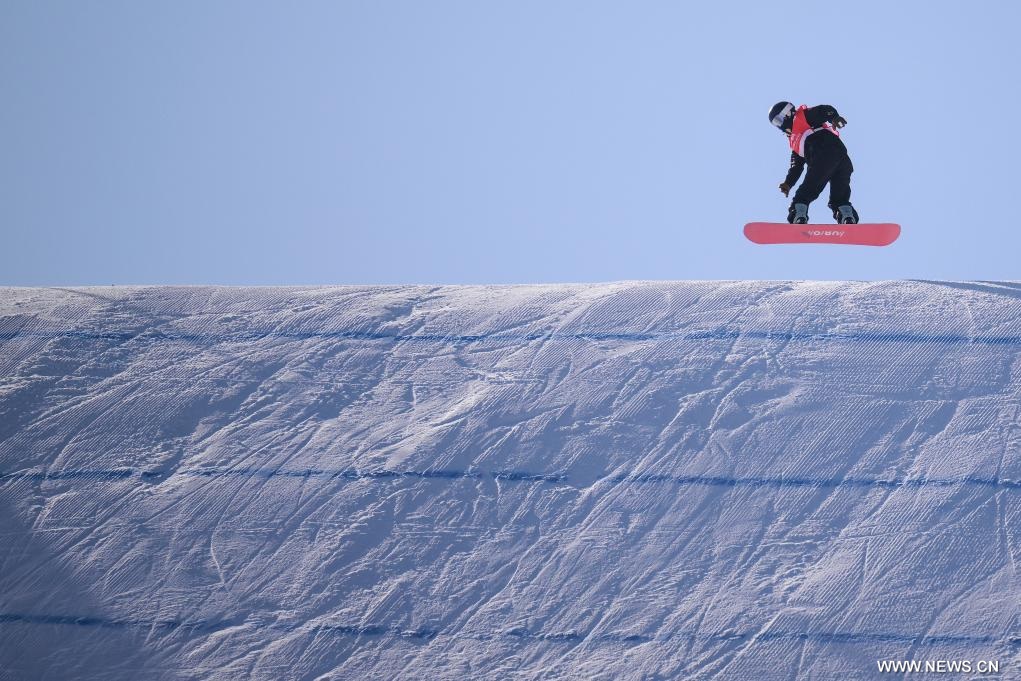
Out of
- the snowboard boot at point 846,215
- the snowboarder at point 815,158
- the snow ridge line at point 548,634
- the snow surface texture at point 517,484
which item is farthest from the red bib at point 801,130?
the snow ridge line at point 548,634

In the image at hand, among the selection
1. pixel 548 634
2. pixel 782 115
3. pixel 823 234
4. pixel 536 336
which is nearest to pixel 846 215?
pixel 823 234

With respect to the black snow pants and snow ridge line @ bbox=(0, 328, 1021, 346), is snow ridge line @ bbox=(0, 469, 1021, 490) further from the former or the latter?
the black snow pants

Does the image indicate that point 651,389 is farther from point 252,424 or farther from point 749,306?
point 252,424

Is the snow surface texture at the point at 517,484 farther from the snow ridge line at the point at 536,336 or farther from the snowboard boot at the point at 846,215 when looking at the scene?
the snowboard boot at the point at 846,215

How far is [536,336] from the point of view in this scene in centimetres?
582

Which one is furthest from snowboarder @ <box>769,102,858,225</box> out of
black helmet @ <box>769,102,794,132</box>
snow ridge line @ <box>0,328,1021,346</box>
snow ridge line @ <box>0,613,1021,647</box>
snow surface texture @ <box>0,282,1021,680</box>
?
snow ridge line @ <box>0,613,1021,647</box>

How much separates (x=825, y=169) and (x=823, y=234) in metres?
0.29

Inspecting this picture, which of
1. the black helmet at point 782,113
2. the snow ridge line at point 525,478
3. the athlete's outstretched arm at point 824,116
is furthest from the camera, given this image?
the black helmet at point 782,113

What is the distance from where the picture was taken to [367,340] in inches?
231

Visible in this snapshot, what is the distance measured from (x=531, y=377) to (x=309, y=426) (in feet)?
2.87

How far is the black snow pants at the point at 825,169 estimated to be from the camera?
5.82 m

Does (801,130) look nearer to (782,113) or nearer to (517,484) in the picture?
(782,113)

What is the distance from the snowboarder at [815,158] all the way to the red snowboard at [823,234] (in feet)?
0.13

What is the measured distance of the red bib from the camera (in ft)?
19.2
